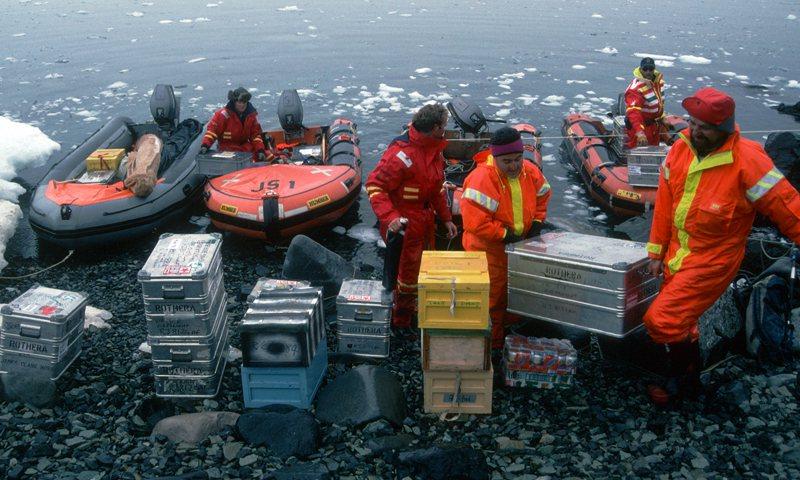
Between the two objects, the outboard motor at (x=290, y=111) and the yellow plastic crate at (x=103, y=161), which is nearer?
the yellow plastic crate at (x=103, y=161)

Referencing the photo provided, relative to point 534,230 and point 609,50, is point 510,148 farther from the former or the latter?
point 609,50

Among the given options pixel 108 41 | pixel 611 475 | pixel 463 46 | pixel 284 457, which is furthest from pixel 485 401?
pixel 108 41

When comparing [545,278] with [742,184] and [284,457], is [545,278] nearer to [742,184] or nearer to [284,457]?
[742,184]

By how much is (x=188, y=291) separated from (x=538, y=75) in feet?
55.4

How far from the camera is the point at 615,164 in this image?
1054cm

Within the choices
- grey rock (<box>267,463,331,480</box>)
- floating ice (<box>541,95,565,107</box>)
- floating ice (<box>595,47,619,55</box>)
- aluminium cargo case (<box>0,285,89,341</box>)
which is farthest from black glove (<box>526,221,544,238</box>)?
floating ice (<box>595,47,619,55</box>)

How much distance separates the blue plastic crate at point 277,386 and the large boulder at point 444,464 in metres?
1.00

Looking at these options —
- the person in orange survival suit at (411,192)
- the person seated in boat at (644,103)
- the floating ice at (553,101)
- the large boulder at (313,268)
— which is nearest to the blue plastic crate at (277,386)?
the person in orange survival suit at (411,192)

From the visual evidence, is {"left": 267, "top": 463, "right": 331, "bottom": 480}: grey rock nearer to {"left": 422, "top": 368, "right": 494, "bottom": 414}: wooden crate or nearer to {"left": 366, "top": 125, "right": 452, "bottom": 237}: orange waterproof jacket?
{"left": 422, "top": 368, "right": 494, "bottom": 414}: wooden crate

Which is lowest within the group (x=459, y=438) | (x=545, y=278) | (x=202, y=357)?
(x=459, y=438)

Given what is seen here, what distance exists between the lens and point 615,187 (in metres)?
9.70

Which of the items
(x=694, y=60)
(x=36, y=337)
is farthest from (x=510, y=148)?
(x=694, y=60)

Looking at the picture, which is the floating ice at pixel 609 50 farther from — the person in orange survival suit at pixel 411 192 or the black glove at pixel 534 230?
the black glove at pixel 534 230

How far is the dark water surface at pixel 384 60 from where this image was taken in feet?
54.3
